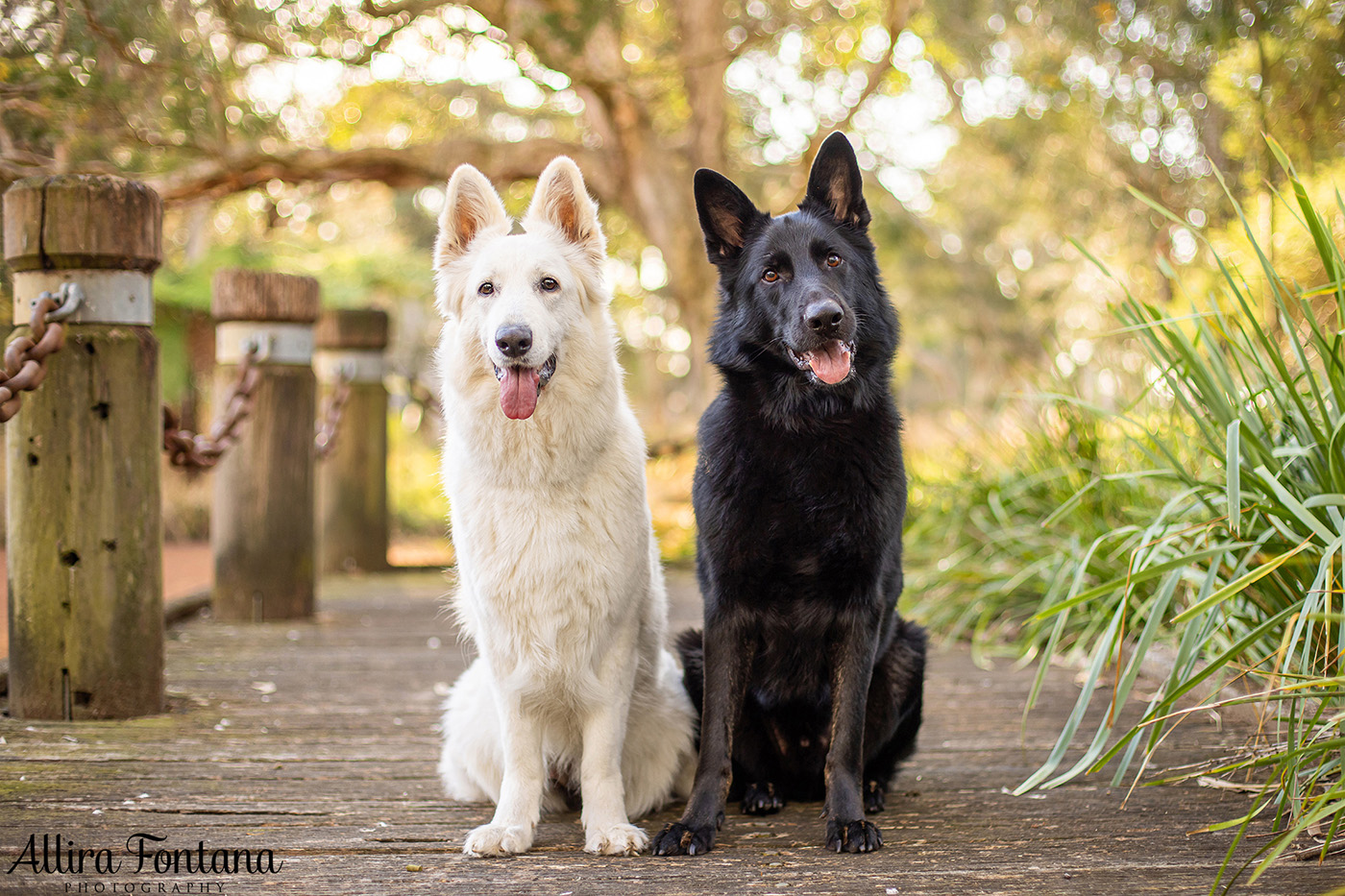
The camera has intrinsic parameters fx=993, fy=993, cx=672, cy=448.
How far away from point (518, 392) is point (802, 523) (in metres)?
0.74

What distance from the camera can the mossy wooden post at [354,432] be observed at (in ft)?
20.8

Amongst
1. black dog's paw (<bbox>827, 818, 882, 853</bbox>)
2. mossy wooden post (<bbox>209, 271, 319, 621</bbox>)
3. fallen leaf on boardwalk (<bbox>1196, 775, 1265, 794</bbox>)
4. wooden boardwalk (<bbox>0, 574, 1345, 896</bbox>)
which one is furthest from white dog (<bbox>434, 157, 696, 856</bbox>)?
mossy wooden post (<bbox>209, 271, 319, 621</bbox>)

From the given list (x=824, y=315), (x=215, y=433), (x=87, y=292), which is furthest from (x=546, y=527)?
(x=215, y=433)

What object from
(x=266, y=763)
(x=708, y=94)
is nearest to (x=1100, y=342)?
(x=708, y=94)

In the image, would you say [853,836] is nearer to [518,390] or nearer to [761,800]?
[761,800]

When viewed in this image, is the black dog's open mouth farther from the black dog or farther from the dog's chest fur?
the dog's chest fur

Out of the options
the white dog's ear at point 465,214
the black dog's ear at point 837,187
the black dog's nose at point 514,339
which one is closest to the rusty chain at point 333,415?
the white dog's ear at point 465,214

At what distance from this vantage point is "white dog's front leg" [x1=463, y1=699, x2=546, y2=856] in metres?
2.16

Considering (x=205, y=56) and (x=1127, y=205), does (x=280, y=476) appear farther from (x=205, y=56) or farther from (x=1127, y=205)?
(x=1127, y=205)

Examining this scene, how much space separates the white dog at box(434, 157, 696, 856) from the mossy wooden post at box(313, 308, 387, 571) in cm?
402

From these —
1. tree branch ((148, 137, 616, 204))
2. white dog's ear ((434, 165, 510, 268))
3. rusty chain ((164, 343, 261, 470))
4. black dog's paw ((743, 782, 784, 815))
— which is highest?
tree branch ((148, 137, 616, 204))

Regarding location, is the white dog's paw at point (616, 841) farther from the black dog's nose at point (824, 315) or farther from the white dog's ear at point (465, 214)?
the white dog's ear at point (465, 214)

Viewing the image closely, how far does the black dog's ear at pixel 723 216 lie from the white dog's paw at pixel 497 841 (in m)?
1.52

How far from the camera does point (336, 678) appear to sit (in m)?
3.86
